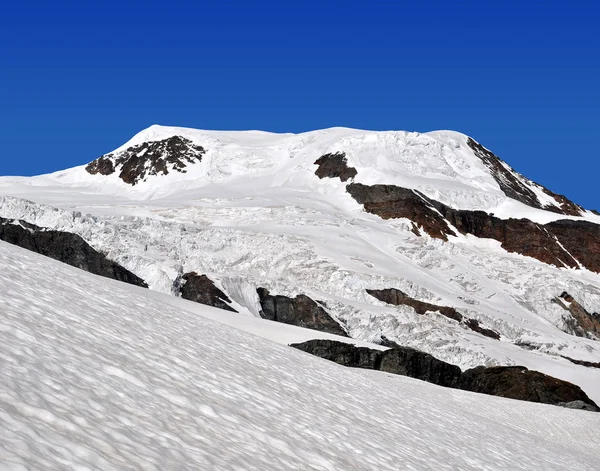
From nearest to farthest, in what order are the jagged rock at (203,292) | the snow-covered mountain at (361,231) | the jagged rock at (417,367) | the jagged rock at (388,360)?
the jagged rock at (388,360) < the jagged rock at (417,367) < the jagged rock at (203,292) < the snow-covered mountain at (361,231)

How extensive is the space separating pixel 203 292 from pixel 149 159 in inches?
2078

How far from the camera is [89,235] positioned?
55.2 m

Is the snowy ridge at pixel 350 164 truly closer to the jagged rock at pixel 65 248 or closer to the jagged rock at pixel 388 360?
the jagged rock at pixel 65 248

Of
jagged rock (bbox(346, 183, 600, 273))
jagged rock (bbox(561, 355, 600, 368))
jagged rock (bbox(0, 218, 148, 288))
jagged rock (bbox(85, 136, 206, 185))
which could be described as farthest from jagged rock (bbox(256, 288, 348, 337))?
jagged rock (bbox(85, 136, 206, 185))

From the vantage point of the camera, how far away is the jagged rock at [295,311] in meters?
48.6

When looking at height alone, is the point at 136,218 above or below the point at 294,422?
above

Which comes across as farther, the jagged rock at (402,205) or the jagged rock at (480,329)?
the jagged rock at (402,205)

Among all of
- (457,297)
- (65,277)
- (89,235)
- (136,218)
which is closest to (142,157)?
(136,218)

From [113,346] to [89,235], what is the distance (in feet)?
158

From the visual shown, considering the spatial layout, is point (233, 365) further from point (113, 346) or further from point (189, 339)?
point (113, 346)

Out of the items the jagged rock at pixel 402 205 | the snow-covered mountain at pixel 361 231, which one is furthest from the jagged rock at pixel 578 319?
the jagged rock at pixel 402 205

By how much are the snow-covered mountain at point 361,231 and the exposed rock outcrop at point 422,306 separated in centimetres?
16

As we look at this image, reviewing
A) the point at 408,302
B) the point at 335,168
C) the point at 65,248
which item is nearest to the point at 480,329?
the point at 408,302

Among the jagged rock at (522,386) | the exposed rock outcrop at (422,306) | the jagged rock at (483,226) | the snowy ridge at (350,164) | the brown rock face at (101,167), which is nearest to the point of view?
the jagged rock at (522,386)
